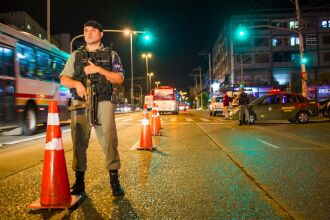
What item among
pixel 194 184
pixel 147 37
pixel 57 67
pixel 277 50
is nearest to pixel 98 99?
pixel 194 184

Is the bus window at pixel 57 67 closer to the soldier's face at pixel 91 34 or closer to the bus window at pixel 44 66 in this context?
the bus window at pixel 44 66

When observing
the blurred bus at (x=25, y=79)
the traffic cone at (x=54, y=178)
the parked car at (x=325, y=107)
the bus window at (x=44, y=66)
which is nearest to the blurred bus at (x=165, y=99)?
the parked car at (x=325, y=107)

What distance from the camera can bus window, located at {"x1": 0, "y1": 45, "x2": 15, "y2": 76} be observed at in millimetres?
13117

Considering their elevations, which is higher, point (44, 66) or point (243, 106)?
point (44, 66)

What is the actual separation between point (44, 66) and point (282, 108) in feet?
38.3

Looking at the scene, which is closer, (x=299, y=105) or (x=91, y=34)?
(x=91, y=34)

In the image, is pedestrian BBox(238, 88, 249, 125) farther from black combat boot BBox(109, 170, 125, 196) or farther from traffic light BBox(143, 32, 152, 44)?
black combat boot BBox(109, 170, 125, 196)

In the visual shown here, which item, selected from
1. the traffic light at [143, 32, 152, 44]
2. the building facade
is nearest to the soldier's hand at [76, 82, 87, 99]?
the traffic light at [143, 32, 152, 44]

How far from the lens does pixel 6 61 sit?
44.0ft

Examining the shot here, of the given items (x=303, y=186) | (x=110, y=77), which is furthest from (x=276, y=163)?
(x=110, y=77)

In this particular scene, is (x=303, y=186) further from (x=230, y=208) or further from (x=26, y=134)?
(x=26, y=134)

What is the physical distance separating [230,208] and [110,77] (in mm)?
2044

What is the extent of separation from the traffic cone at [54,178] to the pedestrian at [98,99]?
1.19ft

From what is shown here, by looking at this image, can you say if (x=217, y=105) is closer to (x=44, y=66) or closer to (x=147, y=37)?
(x=147, y=37)
